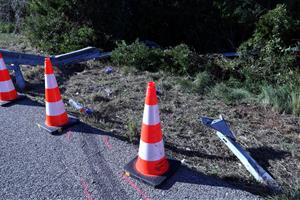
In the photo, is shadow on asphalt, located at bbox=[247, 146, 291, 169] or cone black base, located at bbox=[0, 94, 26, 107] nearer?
shadow on asphalt, located at bbox=[247, 146, 291, 169]

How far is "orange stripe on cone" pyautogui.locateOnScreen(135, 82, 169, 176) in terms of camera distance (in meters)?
3.78

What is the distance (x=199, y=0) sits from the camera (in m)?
9.99

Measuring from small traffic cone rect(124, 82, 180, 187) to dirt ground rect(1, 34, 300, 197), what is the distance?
39cm

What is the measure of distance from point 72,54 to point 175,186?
14.4 ft

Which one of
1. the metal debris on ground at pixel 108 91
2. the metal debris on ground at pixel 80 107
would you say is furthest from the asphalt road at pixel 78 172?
the metal debris on ground at pixel 108 91

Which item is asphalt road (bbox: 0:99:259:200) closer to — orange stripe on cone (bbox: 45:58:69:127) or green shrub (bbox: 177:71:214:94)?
orange stripe on cone (bbox: 45:58:69:127)

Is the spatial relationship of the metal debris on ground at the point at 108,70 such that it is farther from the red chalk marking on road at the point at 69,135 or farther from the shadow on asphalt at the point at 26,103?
the red chalk marking on road at the point at 69,135

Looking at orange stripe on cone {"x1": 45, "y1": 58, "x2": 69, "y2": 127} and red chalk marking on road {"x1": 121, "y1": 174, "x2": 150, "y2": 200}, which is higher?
orange stripe on cone {"x1": 45, "y1": 58, "x2": 69, "y2": 127}

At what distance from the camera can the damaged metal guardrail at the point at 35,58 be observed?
644cm

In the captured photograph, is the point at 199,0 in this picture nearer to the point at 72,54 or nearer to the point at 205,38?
the point at 205,38

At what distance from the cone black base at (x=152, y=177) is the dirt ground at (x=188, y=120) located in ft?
0.63

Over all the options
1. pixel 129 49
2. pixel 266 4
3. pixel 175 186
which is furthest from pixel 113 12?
pixel 175 186

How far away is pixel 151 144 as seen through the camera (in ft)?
12.5

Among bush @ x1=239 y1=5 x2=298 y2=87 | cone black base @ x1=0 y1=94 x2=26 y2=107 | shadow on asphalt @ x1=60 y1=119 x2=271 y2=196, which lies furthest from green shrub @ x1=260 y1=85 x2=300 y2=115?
cone black base @ x1=0 y1=94 x2=26 y2=107
